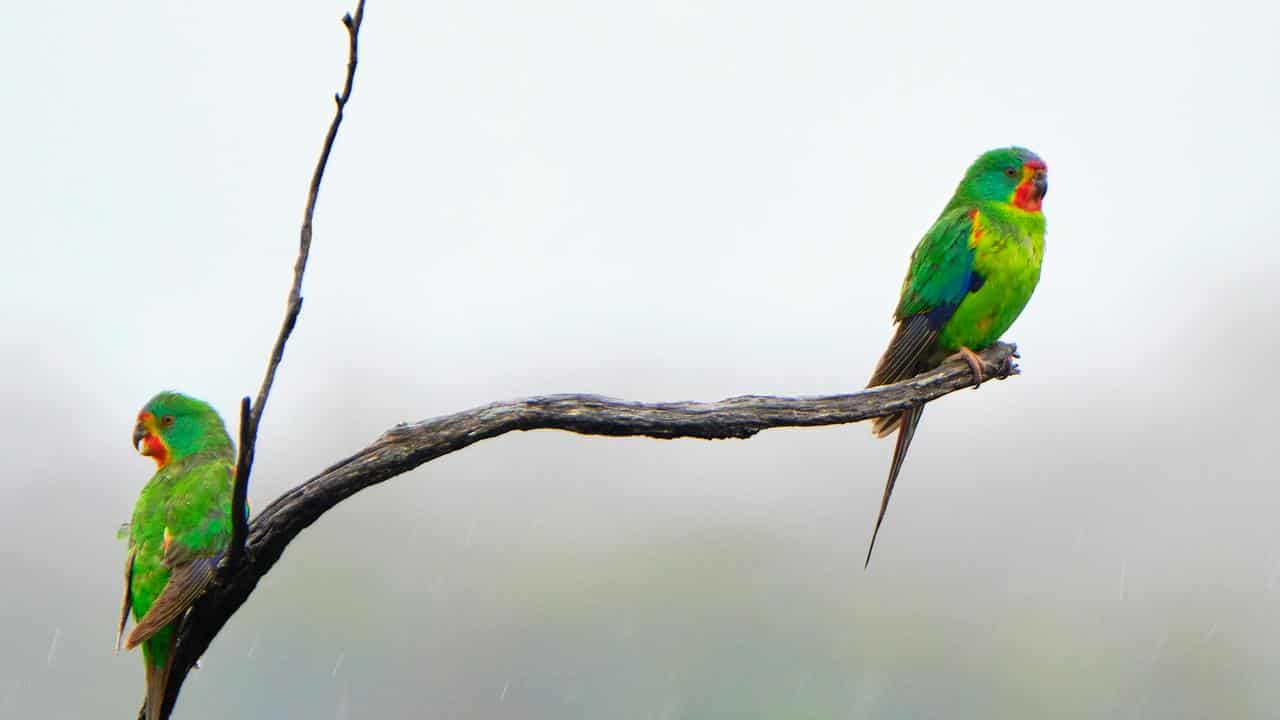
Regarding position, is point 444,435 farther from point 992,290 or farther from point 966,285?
point 992,290

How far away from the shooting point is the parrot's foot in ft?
18.4

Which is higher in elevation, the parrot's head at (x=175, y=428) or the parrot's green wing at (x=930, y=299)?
the parrot's green wing at (x=930, y=299)

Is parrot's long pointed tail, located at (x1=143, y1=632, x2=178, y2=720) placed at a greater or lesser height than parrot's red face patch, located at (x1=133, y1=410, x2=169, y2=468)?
lesser

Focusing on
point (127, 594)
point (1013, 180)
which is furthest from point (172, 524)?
point (1013, 180)

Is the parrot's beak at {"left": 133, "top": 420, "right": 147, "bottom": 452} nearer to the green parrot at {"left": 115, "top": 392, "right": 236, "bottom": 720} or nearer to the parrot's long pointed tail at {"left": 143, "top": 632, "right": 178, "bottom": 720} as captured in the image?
the green parrot at {"left": 115, "top": 392, "right": 236, "bottom": 720}

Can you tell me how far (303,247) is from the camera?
10.1 feet

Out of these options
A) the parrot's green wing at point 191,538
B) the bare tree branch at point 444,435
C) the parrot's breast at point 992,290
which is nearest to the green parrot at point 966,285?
the parrot's breast at point 992,290

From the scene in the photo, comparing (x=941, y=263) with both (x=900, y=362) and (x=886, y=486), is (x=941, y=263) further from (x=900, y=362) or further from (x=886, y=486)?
(x=886, y=486)

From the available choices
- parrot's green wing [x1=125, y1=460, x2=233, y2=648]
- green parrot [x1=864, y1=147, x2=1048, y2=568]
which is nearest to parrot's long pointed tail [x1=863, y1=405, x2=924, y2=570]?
green parrot [x1=864, y1=147, x2=1048, y2=568]

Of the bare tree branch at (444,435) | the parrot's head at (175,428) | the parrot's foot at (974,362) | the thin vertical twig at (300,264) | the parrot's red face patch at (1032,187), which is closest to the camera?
the thin vertical twig at (300,264)

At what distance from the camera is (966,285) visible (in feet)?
19.0

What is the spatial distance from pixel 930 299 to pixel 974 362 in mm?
427

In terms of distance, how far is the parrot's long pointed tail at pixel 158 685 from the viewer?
411 cm

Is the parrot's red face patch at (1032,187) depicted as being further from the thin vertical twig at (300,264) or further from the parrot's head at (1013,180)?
the thin vertical twig at (300,264)
